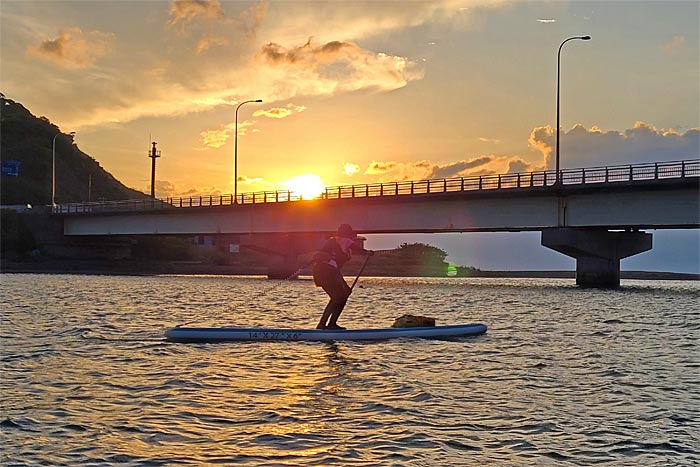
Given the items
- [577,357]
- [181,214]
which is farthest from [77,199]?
[577,357]

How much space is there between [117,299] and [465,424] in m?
29.7

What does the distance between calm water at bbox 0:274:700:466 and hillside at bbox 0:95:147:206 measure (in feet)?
351

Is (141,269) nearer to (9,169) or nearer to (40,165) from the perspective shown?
(9,169)

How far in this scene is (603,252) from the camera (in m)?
58.1

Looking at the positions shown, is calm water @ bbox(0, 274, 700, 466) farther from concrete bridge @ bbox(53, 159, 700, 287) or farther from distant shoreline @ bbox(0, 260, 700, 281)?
distant shoreline @ bbox(0, 260, 700, 281)

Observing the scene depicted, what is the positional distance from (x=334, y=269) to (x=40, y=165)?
408 feet

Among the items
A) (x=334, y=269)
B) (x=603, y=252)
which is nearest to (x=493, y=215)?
(x=603, y=252)

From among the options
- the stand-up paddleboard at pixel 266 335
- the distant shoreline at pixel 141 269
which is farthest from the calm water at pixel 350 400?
the distant shoreline at pixel 141 269

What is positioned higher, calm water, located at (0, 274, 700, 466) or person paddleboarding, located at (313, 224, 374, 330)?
person paddleboarding, located at (313, 224, 374, 330)

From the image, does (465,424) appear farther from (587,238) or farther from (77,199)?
(77,199)

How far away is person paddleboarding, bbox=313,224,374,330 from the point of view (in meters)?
19.4

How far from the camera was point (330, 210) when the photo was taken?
6856 cm

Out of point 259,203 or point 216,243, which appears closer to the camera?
point 259,203

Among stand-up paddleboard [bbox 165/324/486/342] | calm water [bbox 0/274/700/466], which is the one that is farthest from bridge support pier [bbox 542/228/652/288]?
stand-up paddleboard [bbox 165/324/486/342]
